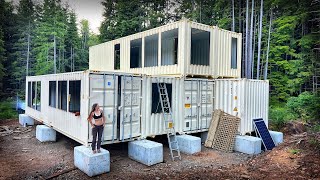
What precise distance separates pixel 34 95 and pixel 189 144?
34.3 ft

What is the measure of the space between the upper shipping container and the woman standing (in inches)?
191

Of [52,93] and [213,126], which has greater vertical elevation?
[52,93]

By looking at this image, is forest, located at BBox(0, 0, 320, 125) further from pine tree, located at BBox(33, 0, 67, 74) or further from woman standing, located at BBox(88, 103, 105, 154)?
woman standing, located at BBox(88, 103, 105, 154)

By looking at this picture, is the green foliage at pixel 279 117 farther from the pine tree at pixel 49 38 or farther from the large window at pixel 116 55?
the pine tree at pixel 49 38

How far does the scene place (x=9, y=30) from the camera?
101 ft

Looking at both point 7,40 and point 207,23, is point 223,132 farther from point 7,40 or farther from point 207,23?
point 7,40

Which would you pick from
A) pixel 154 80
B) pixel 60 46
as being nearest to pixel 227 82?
pixel 154 80

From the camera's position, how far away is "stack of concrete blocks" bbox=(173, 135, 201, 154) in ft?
31.7

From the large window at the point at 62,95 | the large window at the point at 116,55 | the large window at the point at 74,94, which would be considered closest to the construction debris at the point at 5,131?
the large window at the point at 62,95

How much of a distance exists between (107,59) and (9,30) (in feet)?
73.0

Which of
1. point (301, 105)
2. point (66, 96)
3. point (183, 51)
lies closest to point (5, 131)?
point (66, 96)

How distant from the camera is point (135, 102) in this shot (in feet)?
29.6

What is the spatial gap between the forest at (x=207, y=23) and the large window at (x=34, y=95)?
431 inches

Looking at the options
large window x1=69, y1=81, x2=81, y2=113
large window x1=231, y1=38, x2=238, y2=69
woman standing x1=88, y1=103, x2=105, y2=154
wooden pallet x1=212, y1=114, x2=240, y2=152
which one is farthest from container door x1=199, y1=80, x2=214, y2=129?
large window x1=69, y1=81, x2=81, y2=113
